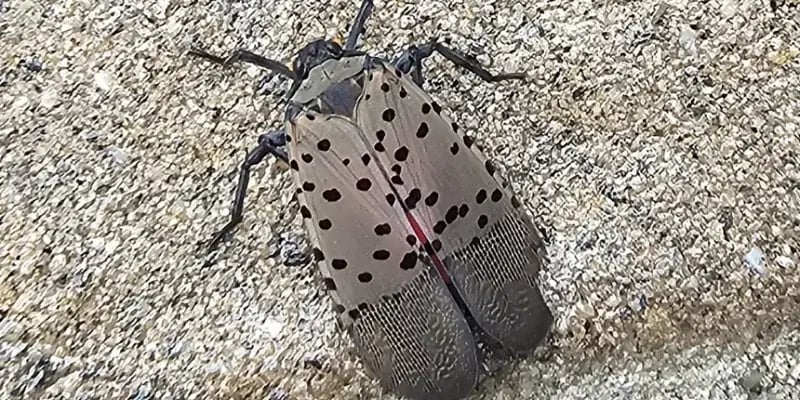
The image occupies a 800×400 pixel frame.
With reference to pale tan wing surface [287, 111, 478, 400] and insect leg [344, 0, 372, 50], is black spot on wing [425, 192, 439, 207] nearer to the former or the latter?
pale tan wing surface [287, 111, 478, 400]

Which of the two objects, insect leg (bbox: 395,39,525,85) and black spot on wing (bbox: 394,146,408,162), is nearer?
black spot on wing (bbox: 394,146,408,162)

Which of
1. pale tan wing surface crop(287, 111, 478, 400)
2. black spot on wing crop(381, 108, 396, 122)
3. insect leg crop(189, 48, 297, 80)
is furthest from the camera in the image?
insect leg crop(189, 48, 297, 80)

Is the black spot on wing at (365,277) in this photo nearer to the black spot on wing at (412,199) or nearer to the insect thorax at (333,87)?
the black spot on wing at (412,199)

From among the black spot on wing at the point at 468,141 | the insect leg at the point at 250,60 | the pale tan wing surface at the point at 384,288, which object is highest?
the insect leg at the point at 250,60

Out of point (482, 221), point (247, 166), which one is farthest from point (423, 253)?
point (247, 166)

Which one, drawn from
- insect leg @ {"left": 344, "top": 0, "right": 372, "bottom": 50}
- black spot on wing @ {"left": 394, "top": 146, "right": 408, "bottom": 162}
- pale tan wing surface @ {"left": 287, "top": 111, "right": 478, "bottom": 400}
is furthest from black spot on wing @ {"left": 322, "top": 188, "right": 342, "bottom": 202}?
insect leg @ {"left": 344, "top": 0, "right": 372, "bottom": 50}

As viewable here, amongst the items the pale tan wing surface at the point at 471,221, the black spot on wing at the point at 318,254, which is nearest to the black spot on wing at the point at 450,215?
the pale tan wing surface at the point at 471,221
